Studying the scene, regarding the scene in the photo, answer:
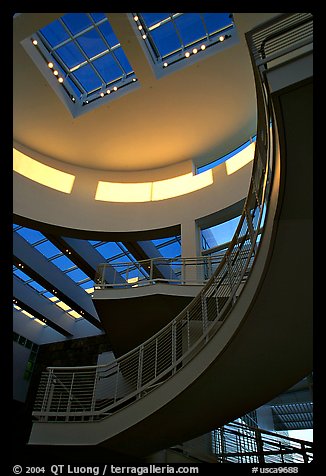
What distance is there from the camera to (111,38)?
38.2 feet

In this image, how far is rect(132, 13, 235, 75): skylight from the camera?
11.0m

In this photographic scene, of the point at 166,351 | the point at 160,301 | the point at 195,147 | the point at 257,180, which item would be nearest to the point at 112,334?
the point at 160,301

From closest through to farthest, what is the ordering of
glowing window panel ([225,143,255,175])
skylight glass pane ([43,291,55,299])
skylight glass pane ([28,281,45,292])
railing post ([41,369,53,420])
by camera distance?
railing post ([41,369,53,420]) → glowing window panel ([225,143,255,175]) → skylight glass pane ([28,281,45,292]) → skylight glass pane ([43,291,55,299])

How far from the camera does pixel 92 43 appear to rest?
39.0ft

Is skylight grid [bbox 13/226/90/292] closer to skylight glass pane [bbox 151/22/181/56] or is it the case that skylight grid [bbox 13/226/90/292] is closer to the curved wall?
the curved wall

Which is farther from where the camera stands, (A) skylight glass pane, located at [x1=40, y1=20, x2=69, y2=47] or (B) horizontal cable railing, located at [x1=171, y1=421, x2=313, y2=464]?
(A) skylight glass pane, located at [x1=40, y1=20, x2=69, y2=47]

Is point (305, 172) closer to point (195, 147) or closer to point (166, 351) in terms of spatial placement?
point (166, 351)

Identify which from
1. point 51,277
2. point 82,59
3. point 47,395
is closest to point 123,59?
point 82,59

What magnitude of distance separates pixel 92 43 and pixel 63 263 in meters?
9.20

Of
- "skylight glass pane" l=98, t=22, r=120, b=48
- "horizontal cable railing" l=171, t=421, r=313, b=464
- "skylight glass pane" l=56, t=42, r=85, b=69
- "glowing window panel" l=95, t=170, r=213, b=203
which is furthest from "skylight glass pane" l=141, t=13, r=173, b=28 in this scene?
"horizontal cable railing" l=171, t=421, r=313, b=464

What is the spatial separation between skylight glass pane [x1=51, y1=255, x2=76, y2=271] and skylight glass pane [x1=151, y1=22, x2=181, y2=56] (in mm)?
9383
